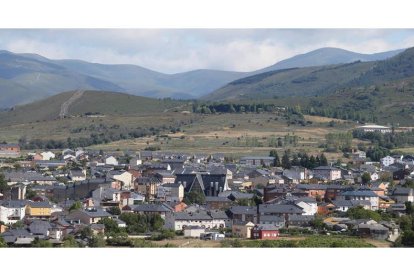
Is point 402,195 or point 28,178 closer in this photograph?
point 402,195

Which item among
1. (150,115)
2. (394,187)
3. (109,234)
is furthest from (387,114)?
(109,234)

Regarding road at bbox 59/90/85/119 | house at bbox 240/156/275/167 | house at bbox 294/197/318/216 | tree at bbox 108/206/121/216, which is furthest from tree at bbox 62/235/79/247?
road at bbox 59/90/85/119

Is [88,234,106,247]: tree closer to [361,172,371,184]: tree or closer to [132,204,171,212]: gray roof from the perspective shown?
[132,204,171,212]: gray roof

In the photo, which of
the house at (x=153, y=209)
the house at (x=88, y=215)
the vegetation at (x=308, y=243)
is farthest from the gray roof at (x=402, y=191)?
the vegetation at (x=308, y=243)

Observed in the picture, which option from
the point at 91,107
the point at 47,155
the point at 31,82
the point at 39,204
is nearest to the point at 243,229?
the point at 39,204

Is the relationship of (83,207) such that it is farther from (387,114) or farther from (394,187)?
(387,114)

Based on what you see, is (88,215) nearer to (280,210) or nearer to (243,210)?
(243,210)

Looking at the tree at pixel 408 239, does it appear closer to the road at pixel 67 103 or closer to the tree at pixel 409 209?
the tree at pixel 409 209
